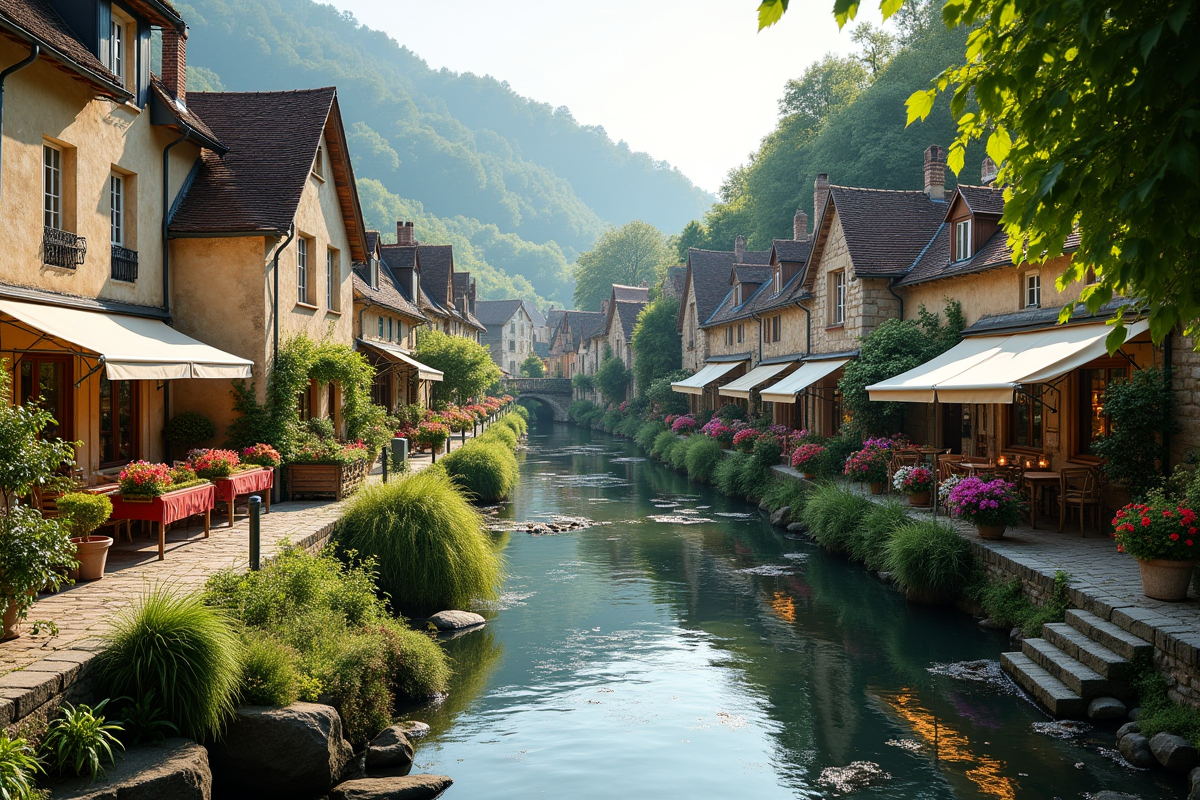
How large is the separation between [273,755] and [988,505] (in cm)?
993

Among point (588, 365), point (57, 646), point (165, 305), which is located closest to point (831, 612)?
point (57, 646)

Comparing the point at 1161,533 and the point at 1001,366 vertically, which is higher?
the point at 1001,366

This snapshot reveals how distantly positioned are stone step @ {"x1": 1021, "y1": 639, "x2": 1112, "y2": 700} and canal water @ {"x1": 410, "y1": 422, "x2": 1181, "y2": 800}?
1.33ft

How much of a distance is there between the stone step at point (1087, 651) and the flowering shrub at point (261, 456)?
38.4ft

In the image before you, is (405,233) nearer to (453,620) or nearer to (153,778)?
(453,620)

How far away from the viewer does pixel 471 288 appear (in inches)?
2160

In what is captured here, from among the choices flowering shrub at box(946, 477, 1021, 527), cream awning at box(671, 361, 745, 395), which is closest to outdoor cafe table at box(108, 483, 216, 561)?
flowering shrub at box(946, 477, 1021, 527)

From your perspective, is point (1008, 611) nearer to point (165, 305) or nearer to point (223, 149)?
point (165, 305)

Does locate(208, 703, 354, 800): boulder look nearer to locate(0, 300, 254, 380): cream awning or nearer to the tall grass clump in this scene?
the tall grass clump

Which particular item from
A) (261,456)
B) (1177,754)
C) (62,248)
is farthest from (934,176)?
(62,248)

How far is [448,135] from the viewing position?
15725 centimetres

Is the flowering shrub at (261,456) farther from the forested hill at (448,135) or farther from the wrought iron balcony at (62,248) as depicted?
the forested hill at (448,135)

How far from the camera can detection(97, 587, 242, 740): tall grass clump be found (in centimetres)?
615

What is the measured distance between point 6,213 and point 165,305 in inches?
174
